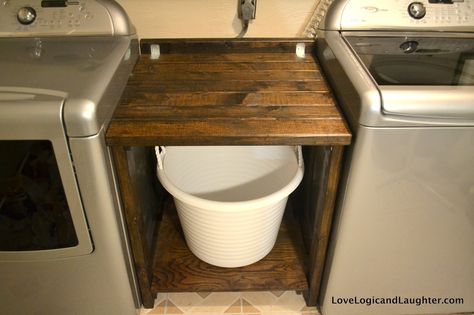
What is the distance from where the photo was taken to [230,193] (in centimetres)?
138

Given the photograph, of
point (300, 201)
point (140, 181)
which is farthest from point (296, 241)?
point (140, 181)

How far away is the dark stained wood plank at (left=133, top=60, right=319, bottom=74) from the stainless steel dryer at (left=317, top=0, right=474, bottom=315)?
9 centimetres

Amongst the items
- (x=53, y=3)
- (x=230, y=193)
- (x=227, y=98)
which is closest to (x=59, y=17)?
(x=53, y=3)

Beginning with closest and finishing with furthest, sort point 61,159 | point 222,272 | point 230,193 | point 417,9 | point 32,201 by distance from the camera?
point 61,159, point 32,201, point 417,9, point 222,272, point 230,193

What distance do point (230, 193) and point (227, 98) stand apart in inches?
19.3

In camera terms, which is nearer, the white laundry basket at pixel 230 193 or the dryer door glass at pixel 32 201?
the dryer door glass at pixel 32 201

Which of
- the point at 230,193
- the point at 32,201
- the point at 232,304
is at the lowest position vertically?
the point at 232,304

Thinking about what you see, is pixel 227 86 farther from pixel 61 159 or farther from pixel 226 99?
pixel 61 159

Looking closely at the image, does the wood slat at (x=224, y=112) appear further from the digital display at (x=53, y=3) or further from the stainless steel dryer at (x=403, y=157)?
the digital display at (x=53, y=3)

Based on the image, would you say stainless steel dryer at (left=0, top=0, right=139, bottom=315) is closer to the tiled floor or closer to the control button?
the tiled floor

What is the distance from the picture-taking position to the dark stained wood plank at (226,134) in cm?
84

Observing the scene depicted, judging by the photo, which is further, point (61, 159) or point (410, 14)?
point (410, 14)

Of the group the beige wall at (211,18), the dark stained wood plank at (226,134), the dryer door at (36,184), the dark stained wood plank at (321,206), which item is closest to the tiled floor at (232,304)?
the dark stained wood plank at (321,206)

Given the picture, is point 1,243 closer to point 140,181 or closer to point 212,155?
point 140,181
